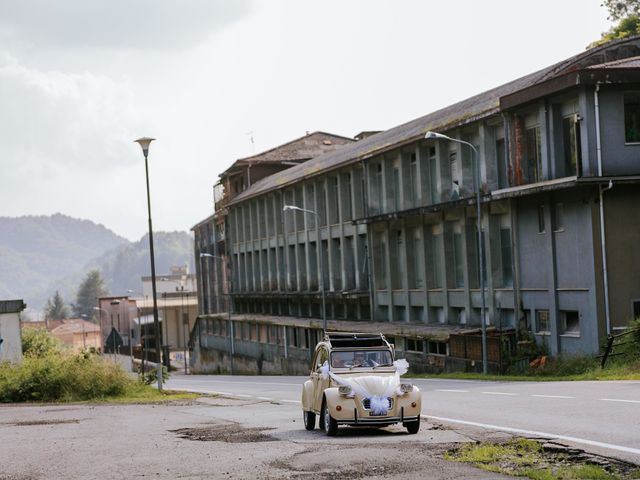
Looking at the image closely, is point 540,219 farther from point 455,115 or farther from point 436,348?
point 455,115

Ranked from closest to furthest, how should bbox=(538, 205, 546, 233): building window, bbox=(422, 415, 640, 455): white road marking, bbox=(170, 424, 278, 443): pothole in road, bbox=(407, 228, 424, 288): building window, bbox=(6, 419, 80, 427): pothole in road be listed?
bbox=(422, 415, 640, 455): white road marking < bbox=(170, 424, 278, 443): pothole in road < bbox=(6, 419, 80, 427): pothole in road < bbox=(538, 205, 546, 233): building window < bbox=(407, 228, 424, 288): building window

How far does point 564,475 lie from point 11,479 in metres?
6.95

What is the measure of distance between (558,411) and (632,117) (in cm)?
2145

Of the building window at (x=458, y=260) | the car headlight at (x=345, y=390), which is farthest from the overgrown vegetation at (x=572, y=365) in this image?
the car headlight at (x=345, y=390)

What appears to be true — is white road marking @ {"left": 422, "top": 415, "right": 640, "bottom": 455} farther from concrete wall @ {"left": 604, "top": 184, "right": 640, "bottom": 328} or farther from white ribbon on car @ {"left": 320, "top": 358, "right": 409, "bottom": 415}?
concrete wall @ {"left": 604, "top": 184, "right": 640, "bottom": 328}

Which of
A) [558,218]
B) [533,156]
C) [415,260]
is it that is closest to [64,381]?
[558,218]

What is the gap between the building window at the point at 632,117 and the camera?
125 feet

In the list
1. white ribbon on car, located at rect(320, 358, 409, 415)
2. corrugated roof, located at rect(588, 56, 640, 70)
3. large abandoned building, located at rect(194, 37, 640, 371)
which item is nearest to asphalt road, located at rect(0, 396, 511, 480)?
white ribbon on car, located at rect(320, 358, 409, 415)

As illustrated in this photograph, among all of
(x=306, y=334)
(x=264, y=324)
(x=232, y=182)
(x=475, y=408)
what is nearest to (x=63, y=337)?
(x=232, y=182)

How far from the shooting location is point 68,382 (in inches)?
1282

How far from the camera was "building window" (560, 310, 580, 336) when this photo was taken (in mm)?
38875

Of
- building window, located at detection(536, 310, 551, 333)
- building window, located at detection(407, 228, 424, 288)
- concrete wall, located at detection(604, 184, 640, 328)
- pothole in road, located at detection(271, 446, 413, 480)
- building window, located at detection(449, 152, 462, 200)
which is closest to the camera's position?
pothole in road, located at detection(271, 446, 413, 480)

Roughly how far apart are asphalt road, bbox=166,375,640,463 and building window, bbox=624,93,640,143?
1309 cm

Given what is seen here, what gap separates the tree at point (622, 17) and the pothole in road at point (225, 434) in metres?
50.5
